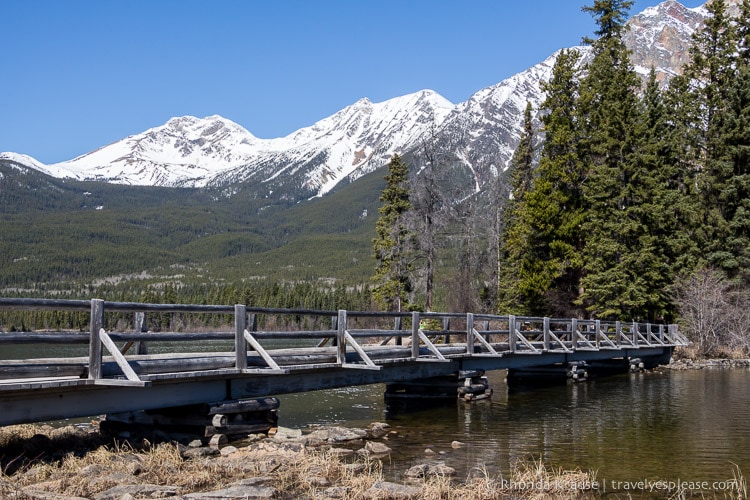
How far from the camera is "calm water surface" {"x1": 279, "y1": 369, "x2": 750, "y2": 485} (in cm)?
1192

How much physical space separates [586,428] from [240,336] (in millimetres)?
8449

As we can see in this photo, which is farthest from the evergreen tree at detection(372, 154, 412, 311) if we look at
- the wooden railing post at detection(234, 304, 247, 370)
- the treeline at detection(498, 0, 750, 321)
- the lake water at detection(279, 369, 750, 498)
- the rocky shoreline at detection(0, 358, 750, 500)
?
the rocky shoreline at detection(0, 358, 750, 500)

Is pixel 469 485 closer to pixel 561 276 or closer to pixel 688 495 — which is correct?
pixel 688 495

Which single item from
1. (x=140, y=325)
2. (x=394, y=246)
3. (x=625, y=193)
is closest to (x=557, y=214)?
(x=625, y=193)

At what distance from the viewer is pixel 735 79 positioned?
4353 centimetres

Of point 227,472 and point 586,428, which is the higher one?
point 227,472

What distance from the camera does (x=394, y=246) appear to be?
150 ft

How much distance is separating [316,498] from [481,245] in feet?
154

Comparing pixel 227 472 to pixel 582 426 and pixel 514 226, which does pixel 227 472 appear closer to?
pixel 582 426

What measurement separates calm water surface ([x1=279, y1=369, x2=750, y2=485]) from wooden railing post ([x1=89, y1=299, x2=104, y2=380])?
4640 mm

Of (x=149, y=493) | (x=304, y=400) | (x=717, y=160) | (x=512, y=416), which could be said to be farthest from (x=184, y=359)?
(x=717, y=160)

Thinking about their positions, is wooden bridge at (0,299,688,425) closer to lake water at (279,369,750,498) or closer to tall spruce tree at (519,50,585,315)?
lake water at (279,369,750,498)

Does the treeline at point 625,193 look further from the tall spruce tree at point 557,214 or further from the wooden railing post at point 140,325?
the wooden railing post at point 140,325

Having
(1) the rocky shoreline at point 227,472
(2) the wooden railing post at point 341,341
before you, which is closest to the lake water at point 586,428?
(1) the rocky shoreline at point 227,472
